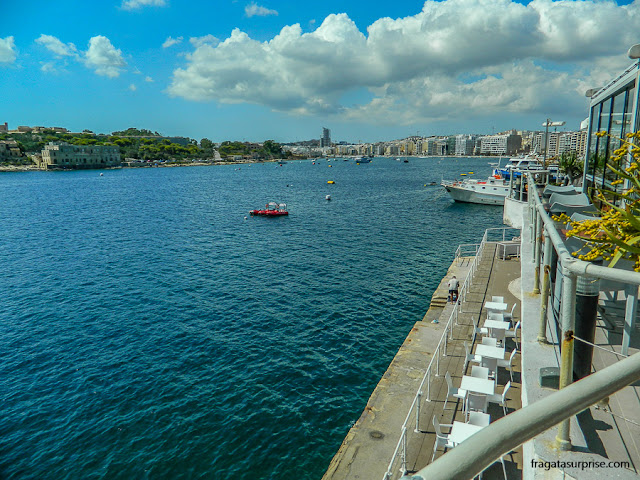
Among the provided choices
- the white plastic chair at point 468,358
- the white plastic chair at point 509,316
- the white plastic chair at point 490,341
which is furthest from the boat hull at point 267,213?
the white plastic chair at point 490,341

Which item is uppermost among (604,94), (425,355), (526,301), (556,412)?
(604,94)

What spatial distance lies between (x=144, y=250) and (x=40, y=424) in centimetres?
2758

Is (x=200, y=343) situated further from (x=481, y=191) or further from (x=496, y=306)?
(x=481, y=191)

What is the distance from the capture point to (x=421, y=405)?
11.8 m

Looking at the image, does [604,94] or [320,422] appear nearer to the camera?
[320,422]

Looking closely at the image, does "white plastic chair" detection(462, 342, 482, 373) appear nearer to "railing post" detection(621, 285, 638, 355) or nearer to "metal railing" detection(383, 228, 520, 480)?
"metal railing" detection(383, 228, 520, 480)

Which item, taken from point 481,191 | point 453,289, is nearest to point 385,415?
point 453,289

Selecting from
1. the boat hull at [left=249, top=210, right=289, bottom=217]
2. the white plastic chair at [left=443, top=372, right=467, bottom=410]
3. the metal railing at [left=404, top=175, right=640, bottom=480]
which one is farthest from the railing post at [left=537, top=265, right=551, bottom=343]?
the boat hull at [left=249, top=210, right=289, bottom=217]

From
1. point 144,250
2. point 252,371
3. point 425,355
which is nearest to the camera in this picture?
point 425,355

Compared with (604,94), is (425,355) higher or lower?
lower

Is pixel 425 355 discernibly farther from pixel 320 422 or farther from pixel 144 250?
pixel 144 250

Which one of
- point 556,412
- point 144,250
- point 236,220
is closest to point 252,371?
point 556,412

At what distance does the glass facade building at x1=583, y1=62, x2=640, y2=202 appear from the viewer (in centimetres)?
1365

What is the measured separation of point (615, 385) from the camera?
1.58 metres
